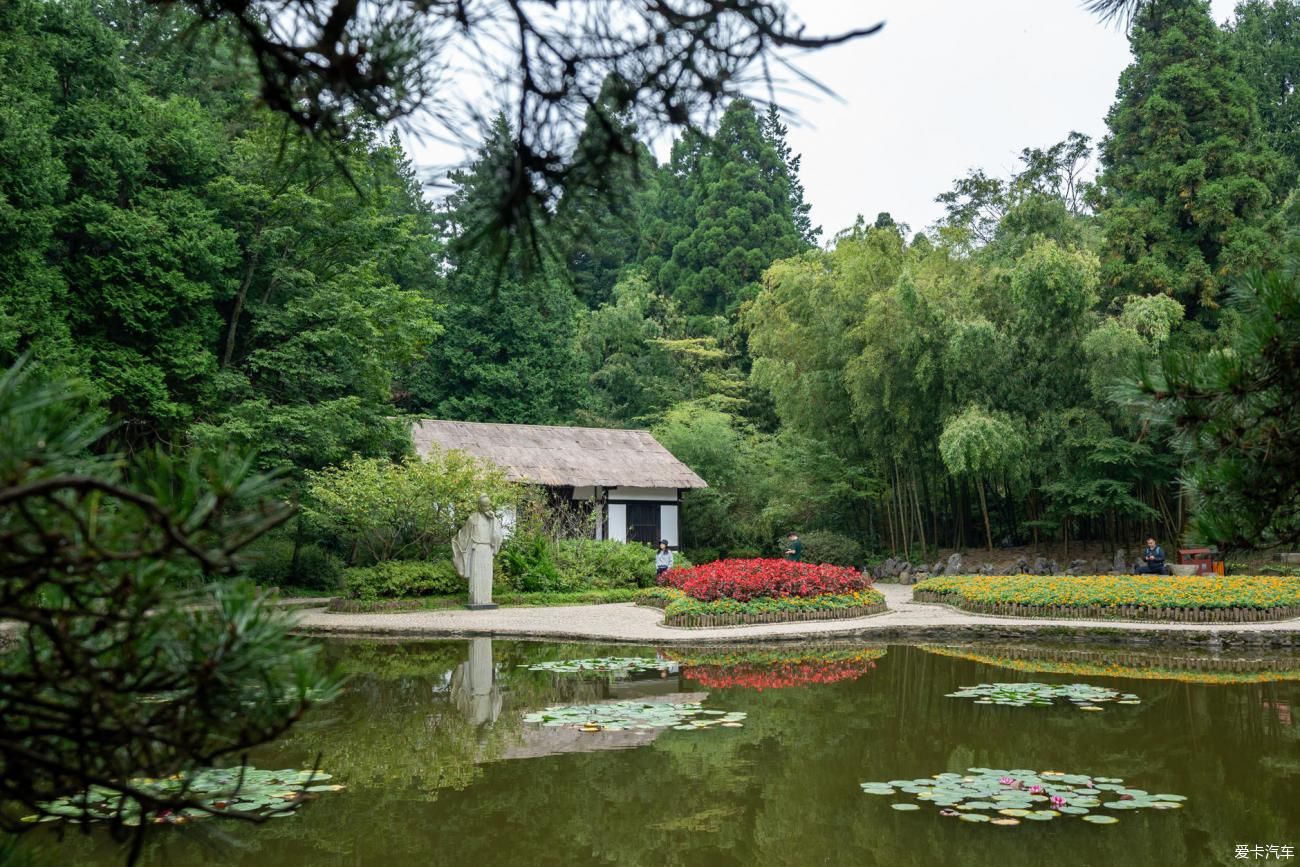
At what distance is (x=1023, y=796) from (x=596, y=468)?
54.6 ft

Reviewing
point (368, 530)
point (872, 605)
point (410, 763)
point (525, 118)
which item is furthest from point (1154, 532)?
point (525, 118)

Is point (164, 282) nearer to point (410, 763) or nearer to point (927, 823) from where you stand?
point (410, 763)

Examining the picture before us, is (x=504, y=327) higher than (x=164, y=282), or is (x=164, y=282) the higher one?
(x=504, y=327)

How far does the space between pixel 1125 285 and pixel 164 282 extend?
18364 millimetres

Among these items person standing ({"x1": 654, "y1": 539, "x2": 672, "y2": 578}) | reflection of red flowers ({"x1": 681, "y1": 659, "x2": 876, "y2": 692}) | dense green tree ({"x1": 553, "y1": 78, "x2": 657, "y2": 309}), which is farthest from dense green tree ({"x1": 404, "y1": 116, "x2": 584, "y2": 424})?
dense green tree ({"x1": 553, "y1": 78, "x2": 657, "y2": 309})

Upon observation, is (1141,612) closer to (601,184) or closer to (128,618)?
(601,184)

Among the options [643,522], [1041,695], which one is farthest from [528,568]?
[1041,695]

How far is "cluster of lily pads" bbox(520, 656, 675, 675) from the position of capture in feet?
33.1

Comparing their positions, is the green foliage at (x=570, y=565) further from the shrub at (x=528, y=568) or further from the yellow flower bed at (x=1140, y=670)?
the yellow flower bed at (x=1140, y=670)

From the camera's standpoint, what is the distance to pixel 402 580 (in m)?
15.7

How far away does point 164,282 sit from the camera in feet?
50.4

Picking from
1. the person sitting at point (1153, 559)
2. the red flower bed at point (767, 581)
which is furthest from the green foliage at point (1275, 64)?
the red flower bed at point (767, 581)

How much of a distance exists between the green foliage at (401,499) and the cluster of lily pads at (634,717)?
8.35 meters

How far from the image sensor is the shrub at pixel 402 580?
51.0 feet
